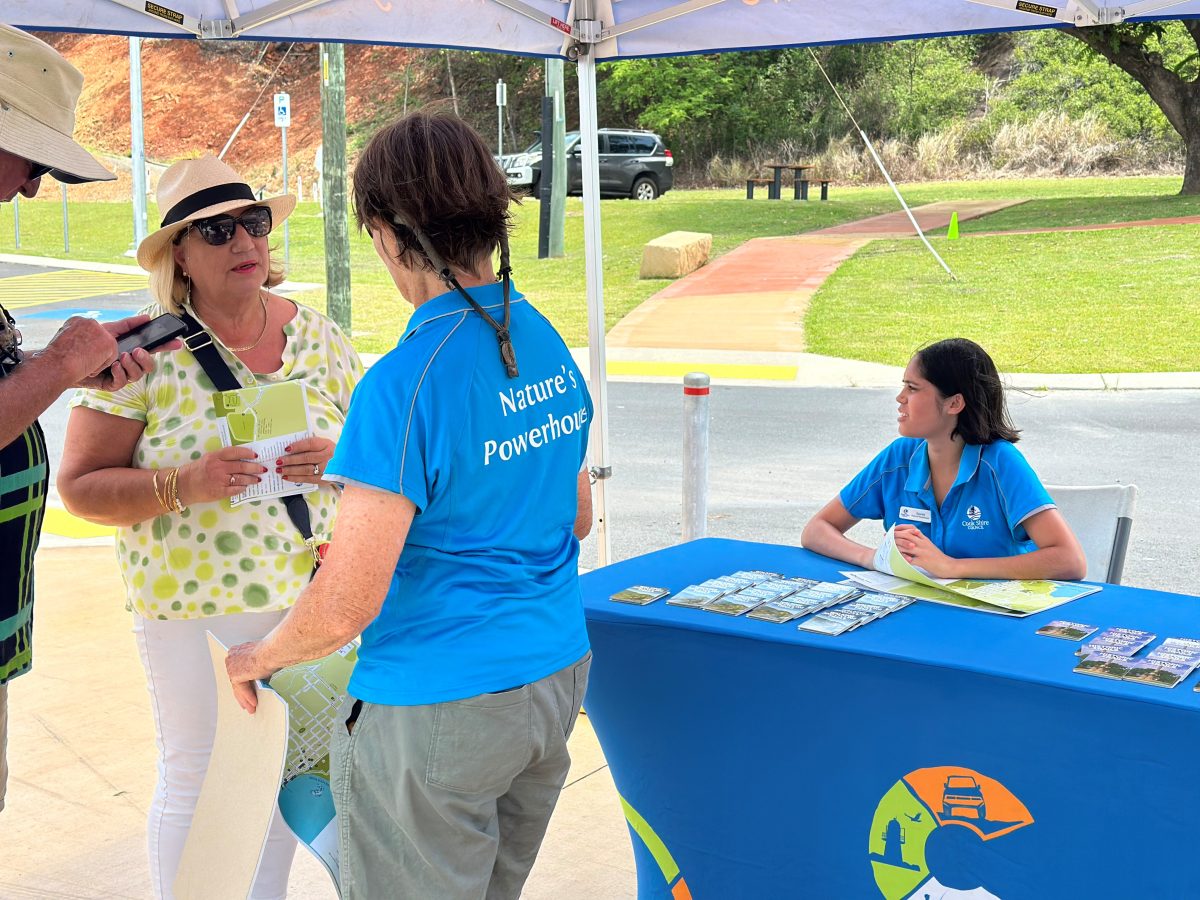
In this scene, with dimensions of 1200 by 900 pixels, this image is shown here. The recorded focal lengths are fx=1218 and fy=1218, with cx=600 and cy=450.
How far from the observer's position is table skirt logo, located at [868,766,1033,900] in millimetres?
2131

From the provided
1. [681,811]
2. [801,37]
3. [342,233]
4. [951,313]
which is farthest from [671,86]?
[681,811]

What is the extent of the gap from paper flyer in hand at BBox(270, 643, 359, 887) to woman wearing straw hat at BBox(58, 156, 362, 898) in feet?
1.39

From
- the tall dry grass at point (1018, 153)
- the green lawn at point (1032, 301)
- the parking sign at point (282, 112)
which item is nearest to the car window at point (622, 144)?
the tall dry grass at point (1018, 153)

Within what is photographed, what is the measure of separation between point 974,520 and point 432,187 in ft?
5.83

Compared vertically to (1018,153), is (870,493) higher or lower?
lower

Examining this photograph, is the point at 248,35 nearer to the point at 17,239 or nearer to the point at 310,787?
the point at 310,787

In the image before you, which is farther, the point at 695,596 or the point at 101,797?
the point at 101,797

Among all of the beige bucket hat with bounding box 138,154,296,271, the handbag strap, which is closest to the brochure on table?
the handbag strap

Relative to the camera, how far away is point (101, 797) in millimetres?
3459

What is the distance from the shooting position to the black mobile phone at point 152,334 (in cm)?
219

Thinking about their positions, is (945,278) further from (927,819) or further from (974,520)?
(927,819)

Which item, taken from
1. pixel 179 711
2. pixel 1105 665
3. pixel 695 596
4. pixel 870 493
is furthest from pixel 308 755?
pixel 870 493

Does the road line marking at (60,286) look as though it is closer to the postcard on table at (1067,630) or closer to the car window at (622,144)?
the car window at (622,144)

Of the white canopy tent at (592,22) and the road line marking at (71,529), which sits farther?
the road line marking at (71,529)
